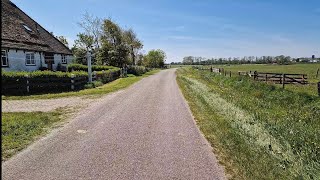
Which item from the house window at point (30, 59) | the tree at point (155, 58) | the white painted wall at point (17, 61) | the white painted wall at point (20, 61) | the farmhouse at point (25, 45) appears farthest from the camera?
the tree at point (155, 58)

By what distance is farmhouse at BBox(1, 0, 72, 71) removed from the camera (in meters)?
25.6

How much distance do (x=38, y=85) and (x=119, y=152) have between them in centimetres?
1443

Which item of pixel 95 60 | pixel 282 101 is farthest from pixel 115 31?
pixel 282 101

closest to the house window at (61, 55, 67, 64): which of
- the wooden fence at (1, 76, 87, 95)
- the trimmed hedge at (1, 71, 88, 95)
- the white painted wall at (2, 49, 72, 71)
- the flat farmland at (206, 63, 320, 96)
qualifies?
the white painted wall at (2, 49, 72, 71)

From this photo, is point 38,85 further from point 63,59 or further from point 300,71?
point 300,71

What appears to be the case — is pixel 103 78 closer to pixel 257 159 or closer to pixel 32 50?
pixel 32 50

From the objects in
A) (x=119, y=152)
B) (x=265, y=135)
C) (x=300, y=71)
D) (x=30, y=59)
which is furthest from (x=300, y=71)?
(x=119, y=152)

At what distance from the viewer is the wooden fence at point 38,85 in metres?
18.2

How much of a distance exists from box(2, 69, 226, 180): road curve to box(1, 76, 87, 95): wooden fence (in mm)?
9092

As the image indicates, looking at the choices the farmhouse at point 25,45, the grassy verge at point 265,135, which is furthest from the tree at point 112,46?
the grassy verge at point 265,135

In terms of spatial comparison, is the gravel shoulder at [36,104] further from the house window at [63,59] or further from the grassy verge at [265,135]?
the house window at [63,59]

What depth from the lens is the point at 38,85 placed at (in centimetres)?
1964

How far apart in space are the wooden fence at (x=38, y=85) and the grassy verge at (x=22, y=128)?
6.77 m

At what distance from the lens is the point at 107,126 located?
9961mm
